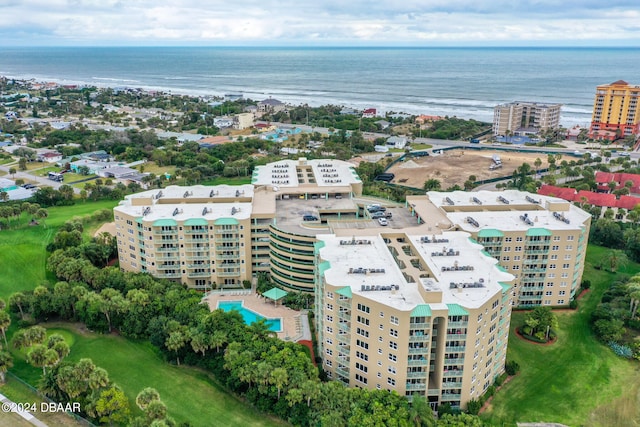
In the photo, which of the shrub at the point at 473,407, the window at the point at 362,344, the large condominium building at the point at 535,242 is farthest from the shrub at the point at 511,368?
the window at the point at 362,344

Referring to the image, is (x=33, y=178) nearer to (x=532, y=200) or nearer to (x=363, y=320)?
(x=363, y=320)

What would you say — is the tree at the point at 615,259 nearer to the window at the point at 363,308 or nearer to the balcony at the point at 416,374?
the balcony at the point at 416,374

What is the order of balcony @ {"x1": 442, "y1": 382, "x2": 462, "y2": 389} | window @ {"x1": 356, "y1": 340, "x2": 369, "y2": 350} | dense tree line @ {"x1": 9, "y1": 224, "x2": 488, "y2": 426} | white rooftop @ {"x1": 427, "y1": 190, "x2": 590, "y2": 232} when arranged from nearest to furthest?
dense tree line @ {"x1": 9, "y1": 224, "x2": 488, "y2": 426}, balcony @ {"x1": 442, "y1": 382, "x2": 462, "y2": 389}, window @ {"x1": 356, "y1": 340, "x2": 369, "y2": 350}, white rooftop @ {"x1": 427, "y1": 190, "x2": 590, "y2": 232}

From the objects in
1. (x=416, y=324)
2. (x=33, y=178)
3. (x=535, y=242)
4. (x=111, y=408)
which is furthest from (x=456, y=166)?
(x=111, y=408)

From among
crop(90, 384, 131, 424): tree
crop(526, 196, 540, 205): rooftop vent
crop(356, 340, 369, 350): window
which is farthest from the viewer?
crop(526, 196, 540, 205): rooftop vent

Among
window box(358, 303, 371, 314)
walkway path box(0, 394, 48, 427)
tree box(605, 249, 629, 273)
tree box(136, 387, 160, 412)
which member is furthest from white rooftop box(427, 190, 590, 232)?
walkway path box(0, 394, 48, 427)

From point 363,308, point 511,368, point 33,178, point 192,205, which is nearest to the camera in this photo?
point 363,308

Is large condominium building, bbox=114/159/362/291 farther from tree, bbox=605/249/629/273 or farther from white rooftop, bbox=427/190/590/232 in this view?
tree, bbox=605/249/629/273
